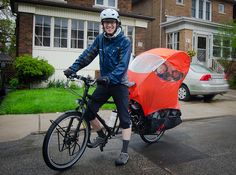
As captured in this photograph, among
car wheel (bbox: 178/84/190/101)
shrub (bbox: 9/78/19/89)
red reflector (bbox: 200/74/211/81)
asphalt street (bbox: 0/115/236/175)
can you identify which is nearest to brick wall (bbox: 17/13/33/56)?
shrub (bbox: 9/78/19/89)

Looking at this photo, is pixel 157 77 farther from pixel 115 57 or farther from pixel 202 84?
pixel 202 84

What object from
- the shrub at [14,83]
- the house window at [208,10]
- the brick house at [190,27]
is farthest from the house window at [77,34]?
the house window at [208,10]

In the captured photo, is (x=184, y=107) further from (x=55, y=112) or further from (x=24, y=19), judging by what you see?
(x=24, y=19)

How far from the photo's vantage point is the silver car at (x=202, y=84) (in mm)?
10573

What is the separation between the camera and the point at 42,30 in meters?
15.0

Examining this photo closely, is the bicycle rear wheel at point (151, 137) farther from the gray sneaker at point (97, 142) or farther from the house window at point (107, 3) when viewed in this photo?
the house window at point (107, 3)

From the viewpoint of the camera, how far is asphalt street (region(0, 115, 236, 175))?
3811 millimetres

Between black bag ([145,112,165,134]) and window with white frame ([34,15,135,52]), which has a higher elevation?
window with white frame ([34,15,135,52])

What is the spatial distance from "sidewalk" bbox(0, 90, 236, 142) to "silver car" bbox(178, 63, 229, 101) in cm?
74

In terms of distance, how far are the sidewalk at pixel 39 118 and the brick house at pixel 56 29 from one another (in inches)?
306

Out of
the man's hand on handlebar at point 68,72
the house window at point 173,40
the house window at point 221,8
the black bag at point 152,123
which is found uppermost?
the house window at point 221,8

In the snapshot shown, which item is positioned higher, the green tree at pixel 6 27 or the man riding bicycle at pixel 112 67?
the green tree at pixel 6 27

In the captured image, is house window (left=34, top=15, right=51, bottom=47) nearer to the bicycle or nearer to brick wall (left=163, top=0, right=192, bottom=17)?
brick wall (left=163, top=0, right=192, bottom=17)

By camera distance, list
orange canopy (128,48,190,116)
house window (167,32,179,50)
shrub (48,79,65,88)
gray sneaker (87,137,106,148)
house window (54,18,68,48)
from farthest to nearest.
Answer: house window (167,32,179,50), house window (54,18,68,48), shrub (48,79,65,88), orange canopy (128,48,190,116), gray sneaker (87,137,106,148)
